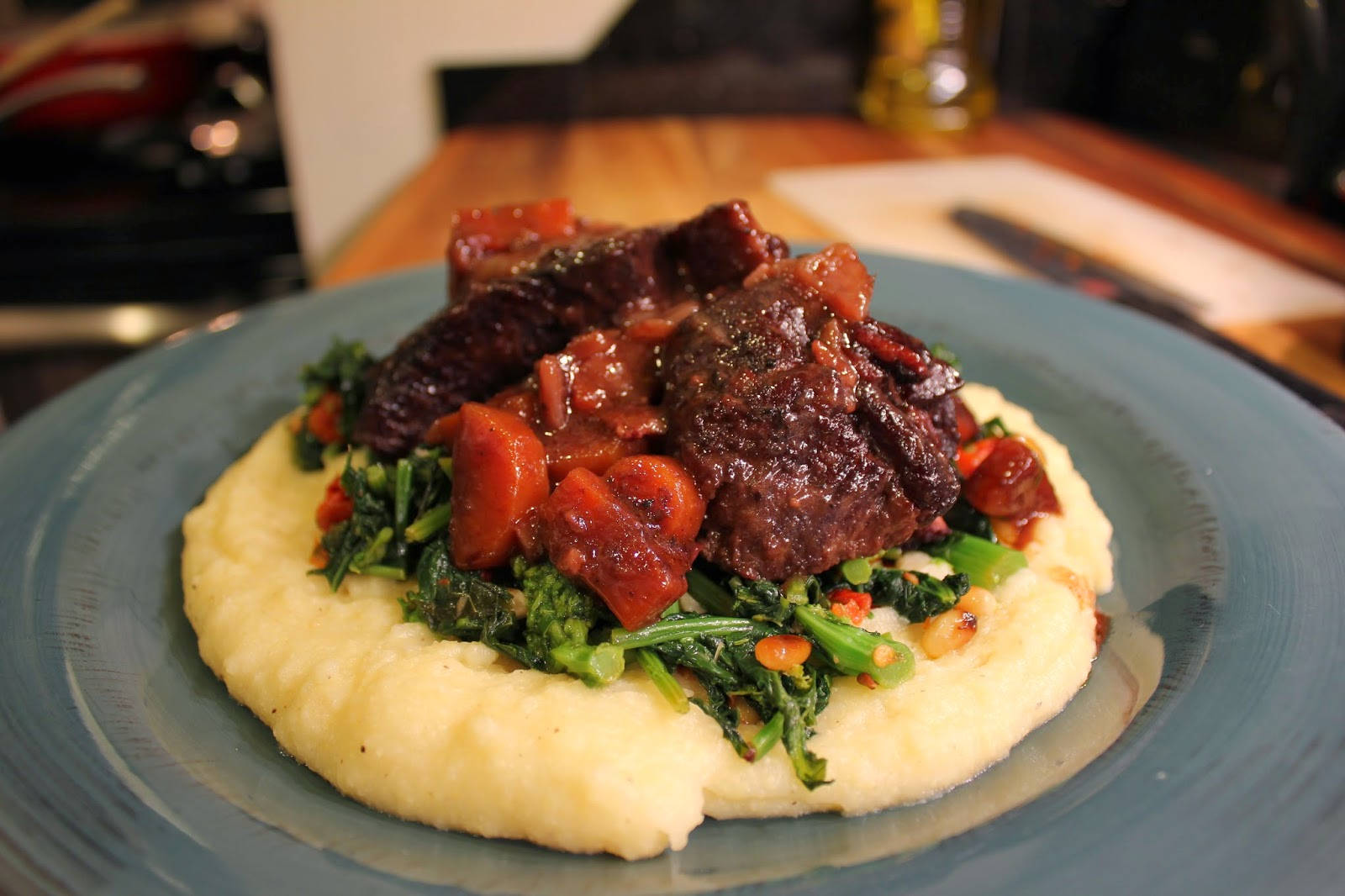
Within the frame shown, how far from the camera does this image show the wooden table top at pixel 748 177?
21.5 feet

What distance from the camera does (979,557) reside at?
360 cm

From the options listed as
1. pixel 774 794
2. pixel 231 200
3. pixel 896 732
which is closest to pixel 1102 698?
pixel 896 732

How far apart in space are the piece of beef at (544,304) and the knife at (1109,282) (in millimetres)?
2390

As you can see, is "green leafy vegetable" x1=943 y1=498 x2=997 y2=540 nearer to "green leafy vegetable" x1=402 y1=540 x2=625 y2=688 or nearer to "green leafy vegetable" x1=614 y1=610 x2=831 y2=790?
"green leafy vegetable" x1=614 y1=610 x2=831 y2=790

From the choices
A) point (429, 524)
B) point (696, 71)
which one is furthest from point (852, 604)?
point (696, 71)

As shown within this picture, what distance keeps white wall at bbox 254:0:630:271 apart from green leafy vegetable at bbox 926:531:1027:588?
8109mm

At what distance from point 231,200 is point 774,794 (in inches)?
355

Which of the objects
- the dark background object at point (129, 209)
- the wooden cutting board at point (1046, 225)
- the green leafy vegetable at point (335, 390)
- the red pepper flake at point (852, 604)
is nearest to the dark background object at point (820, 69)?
the wooden cutting board at point (1046, 225)

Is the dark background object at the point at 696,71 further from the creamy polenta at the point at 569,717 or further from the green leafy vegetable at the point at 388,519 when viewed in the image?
the creamy polenta at the point at 569,717

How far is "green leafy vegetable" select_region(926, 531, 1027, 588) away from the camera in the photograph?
11.6 ft

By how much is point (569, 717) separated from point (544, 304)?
1680 millimetres

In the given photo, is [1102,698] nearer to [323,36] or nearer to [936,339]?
[936,339]

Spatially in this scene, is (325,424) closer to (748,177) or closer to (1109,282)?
(1109,282)

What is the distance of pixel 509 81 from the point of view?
10.7 meters
